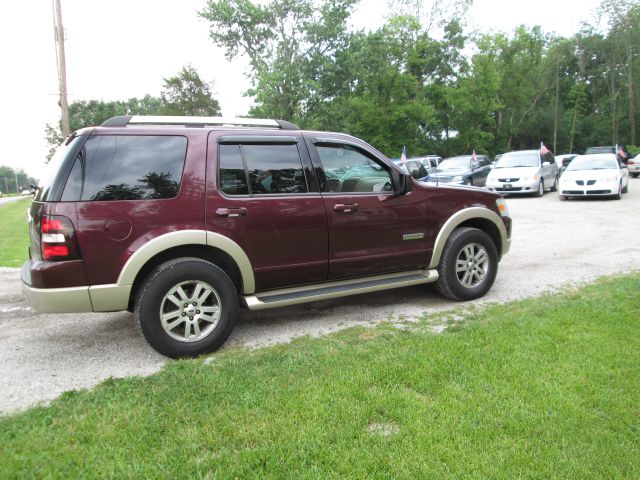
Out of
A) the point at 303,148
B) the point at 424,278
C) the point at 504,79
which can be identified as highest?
the point at 504,79

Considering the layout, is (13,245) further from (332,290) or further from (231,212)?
(332,290)

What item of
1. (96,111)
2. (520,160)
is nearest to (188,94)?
(96,111)

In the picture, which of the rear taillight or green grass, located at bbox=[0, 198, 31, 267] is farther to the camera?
green grass, located at bbox=[0, 198, 31, 267]

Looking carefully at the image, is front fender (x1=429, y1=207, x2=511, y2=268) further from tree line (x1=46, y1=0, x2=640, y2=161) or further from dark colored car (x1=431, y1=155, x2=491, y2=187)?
tree line (x1=46, y1=0, x2=640, y2=161)

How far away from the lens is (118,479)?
232 centimetres

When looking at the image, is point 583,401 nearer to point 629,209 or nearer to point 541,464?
point 541,464

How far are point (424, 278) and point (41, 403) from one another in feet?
11.9

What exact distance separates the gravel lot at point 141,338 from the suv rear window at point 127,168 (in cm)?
139

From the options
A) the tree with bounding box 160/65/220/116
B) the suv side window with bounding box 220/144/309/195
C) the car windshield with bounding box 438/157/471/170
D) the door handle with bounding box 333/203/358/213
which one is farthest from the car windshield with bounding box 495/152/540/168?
the tree with bounding box 160/65/220/116

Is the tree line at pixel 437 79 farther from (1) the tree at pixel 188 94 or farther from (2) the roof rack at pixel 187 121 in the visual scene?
(2) the roof rack at pixel 187 121

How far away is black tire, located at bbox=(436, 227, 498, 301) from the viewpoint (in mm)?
5156

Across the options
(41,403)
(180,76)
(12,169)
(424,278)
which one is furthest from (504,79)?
(12,169)

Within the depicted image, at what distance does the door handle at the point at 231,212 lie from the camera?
398 centimetres

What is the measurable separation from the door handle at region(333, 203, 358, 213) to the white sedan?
13470mm
